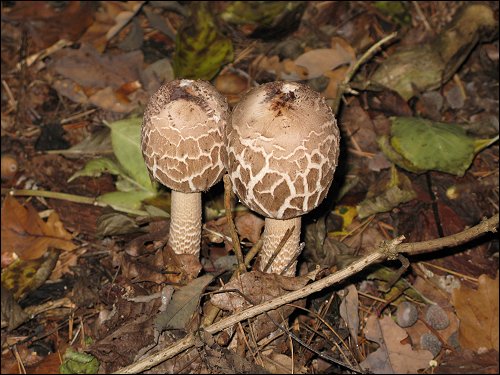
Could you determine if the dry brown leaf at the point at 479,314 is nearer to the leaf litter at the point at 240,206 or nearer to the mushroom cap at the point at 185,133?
the leaf litter at the point at 240,206

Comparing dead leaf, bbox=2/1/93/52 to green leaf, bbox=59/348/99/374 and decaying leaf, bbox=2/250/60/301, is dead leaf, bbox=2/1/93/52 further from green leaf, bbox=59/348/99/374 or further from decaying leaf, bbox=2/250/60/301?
green leaf, bbox=59/348/99/374

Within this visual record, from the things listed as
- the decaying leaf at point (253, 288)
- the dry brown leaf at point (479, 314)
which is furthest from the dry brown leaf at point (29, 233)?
the dry brown leaf at point (479, 314)

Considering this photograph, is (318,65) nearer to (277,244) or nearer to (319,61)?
(319,61)

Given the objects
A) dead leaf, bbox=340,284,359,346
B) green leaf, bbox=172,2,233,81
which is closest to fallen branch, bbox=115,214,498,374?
dead leaf, bbox=340,284,359,346

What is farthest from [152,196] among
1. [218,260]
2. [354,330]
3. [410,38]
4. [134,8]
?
[410,38]

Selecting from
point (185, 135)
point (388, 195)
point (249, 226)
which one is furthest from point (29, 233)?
point (388, 195)

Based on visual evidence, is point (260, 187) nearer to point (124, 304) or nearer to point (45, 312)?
point (124, 304)
